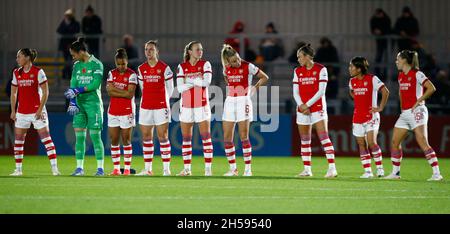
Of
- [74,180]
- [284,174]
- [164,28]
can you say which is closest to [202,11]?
[164,28]

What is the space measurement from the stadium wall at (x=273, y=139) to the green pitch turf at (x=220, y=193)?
5055 millimetres

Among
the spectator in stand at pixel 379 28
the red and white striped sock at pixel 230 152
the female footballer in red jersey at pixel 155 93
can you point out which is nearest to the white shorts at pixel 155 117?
the female footballer in red jersey at pixel 155 93

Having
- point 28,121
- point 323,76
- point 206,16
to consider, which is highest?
point 206,16

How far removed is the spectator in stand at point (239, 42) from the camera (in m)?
26.4

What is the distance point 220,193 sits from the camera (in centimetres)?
1432

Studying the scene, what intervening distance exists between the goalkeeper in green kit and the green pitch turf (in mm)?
531

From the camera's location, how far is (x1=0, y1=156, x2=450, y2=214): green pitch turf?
12.7 metres

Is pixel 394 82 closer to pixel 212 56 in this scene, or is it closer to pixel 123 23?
pixel 212 56

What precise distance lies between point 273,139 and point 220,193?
10.2 metres

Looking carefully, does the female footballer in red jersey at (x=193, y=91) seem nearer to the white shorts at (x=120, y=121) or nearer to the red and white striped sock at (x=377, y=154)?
the white shorts at (x=120, y=121)

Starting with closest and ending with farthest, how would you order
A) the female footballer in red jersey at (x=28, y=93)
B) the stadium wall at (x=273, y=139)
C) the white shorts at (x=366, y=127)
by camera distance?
the female footballer in red jersey at (x=28, y=93), the white shorts at (x=366, y=127), the stadium wall at (x=273, y=139)

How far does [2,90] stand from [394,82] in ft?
31.8

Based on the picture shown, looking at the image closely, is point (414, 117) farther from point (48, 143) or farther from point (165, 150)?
point (48, 143)

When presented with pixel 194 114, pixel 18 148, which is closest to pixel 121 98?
pixel 194 114
